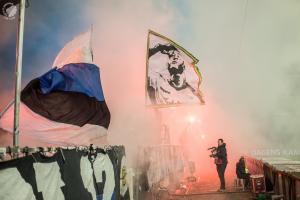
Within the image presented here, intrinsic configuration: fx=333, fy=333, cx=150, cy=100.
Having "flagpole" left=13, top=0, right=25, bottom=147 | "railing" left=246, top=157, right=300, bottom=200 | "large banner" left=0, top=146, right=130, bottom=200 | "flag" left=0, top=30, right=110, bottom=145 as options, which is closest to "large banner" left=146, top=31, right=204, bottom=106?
"railing" left=246, top=157, right=300, bottom=200

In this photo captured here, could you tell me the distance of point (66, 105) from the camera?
20.0 ft

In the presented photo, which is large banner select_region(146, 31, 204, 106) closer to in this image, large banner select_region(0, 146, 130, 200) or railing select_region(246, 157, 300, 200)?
railing select_region(246, 157, 300, 200)

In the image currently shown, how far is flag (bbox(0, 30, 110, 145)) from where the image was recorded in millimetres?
5438

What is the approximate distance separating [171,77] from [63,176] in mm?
7155

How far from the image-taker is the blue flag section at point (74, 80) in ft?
19.8

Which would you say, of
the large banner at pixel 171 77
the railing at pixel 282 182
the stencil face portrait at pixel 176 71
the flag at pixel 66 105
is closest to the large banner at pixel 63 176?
the flag at pixel 66 105

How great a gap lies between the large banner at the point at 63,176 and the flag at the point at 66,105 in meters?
0.74

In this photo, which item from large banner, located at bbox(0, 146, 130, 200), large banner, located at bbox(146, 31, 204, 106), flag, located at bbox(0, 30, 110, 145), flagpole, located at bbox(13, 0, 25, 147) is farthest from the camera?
large banner, located at bbox(146, 31, 204, 106)

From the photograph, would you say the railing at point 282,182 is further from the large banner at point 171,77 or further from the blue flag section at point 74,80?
the blue flag section at point 74,80

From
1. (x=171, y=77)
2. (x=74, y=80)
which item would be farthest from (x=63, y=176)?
(x=171, y=77)

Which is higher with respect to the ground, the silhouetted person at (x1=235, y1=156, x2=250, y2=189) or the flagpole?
the flagpole

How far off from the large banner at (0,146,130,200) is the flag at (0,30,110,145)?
0.74m

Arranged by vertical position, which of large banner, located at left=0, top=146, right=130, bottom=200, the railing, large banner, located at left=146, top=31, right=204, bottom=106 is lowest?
the railing

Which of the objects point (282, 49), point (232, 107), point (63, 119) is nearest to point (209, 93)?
point (232, 107)
